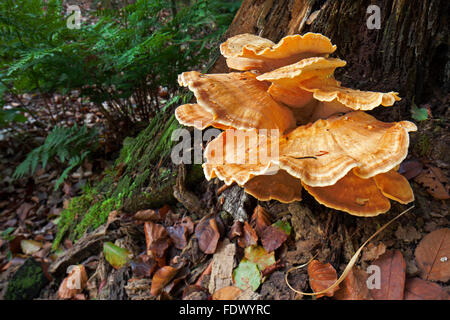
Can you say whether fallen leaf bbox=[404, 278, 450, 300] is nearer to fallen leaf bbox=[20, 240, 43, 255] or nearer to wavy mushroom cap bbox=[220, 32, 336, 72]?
wavy mushroom cap bbox=[220, 32, 336, 72]

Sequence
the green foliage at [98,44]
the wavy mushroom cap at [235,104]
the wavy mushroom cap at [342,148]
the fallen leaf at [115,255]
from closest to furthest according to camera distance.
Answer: the wavy mushroom cap at [342,148] < the wavy mushroom cap at [235,104] < the fallen leaf at [115,255] < the green foliage at [98,44]

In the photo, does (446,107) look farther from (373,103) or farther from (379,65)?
(373,103)

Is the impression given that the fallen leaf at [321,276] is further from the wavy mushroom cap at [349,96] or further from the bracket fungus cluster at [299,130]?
the wavy mushroom cap at [349,96]

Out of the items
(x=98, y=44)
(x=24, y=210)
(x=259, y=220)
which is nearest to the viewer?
(x=259, y=220)

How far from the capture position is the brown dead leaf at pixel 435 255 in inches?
56.8

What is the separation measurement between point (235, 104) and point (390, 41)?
1331 mm

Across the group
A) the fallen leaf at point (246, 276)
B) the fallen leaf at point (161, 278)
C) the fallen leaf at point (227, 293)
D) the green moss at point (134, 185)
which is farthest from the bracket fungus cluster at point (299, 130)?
the green moss at point (134, 185)

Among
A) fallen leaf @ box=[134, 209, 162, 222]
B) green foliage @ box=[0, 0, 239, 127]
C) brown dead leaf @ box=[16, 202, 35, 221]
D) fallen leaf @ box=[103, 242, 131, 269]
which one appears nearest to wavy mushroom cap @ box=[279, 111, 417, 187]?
fallen leaf @ box=[134, 209, 162, 222]

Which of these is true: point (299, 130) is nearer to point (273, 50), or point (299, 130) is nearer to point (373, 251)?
point (273, 50)

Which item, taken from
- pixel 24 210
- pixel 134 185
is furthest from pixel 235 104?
pixel 24 210

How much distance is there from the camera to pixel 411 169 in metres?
1.86

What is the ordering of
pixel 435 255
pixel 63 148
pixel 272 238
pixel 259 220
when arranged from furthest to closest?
pixel 63 148, pixel 259 220, pixel 272 238, pixel 435 255
